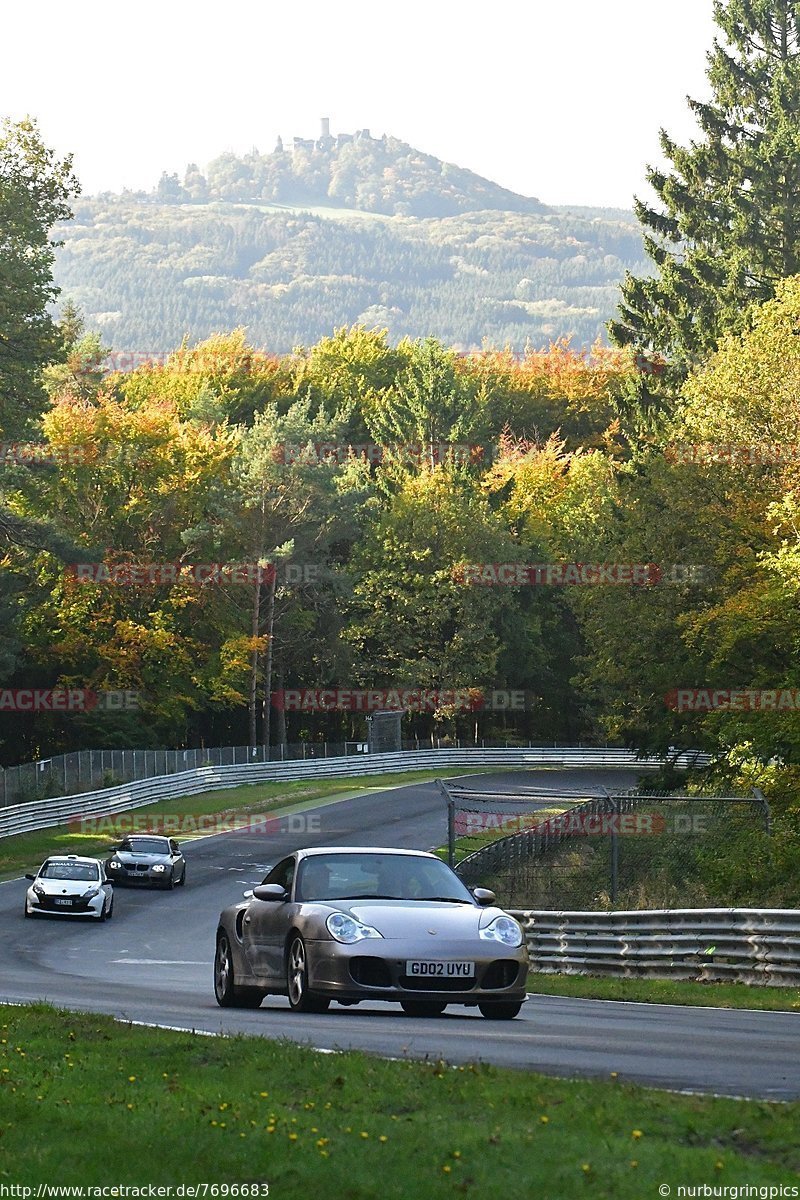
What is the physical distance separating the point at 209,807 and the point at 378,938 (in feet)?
164

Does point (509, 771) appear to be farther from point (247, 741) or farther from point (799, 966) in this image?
point (799, 966)

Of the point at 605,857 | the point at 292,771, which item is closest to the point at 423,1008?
the point at 605,857

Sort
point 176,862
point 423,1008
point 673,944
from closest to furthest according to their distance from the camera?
point 423,1008, point 673,944, point 176,862

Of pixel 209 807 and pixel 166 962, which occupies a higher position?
pixel 166 962

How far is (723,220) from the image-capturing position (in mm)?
69250

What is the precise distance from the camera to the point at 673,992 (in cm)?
1969

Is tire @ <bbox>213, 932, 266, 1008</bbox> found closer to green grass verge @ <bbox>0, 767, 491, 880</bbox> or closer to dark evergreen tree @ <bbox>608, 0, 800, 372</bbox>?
green grass verge @ <bbox>0, 767, 491, 880</bbox>

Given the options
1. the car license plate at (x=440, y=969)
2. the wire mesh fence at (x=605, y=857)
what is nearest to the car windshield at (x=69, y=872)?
the wire mesh fence at (x=605, y=857)

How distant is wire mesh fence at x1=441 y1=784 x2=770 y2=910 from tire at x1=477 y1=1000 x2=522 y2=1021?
1361cm

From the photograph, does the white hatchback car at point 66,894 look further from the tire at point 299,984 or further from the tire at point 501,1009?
the tire at point 501,1009

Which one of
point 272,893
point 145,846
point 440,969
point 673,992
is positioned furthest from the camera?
point 145,846

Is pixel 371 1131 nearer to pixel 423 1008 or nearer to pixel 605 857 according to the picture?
pixel 423 1008

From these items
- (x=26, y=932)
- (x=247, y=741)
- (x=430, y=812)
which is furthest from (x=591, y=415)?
(x=26, y=932)

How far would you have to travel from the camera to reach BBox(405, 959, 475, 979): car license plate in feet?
46.6
